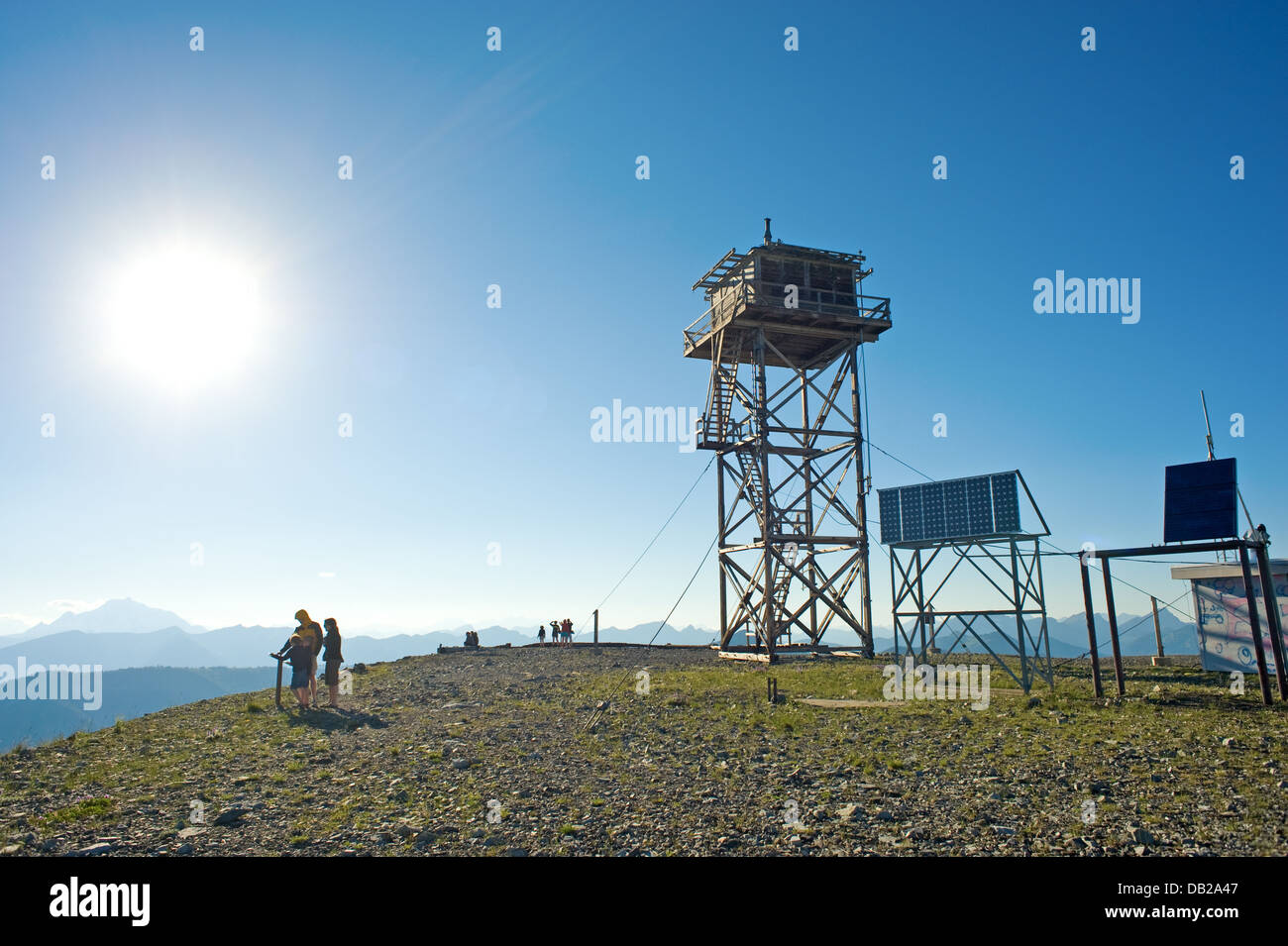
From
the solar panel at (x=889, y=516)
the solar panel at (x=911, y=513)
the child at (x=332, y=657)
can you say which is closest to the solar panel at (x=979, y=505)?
the solar panel at (x=911, y=513)

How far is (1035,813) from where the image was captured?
29.4ft

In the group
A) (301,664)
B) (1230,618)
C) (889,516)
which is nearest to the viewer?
(301,664)

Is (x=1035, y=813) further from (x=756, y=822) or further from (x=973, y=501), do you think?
(x=973, y=501)

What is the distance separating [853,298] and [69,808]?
36.4 meters

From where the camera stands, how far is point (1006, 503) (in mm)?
23516

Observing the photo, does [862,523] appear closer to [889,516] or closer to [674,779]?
[889,516]

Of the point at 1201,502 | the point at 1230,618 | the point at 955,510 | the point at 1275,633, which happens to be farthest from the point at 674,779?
the point at 1230,618

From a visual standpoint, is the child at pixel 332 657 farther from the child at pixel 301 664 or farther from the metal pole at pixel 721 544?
the metal pole at pixel 721 544

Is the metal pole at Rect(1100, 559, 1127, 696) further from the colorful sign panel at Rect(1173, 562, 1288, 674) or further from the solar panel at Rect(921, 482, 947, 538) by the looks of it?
the colorful sign panel at Rect(1173, 562, 1288, 674)

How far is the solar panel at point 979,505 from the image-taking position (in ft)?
78.1

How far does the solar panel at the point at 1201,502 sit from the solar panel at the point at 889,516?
9088mm

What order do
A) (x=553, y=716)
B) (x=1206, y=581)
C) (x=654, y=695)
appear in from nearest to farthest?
(x=553, y=716) < (x=654, y=695) < (x=1206, y=581)

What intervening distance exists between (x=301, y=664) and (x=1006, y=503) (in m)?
21.1
